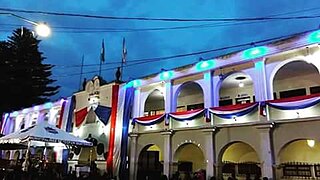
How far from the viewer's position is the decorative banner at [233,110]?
12562 millimetres

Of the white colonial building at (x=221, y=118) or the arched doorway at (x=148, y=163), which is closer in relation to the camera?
the white colonial building at (x=221, y=118)

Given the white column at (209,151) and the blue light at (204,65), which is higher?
the blue light at (204,65)

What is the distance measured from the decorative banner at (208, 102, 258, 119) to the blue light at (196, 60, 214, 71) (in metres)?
2.06

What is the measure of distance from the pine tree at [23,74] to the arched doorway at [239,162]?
2633 centimetres

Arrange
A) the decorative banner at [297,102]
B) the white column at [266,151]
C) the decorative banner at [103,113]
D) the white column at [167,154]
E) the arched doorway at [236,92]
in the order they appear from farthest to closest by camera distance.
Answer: the decorative banner at [103,113]
the arched doorway at [236,92]
the white column at [167,154]
the white column at [266,151]
the decorative banner at [297,102]

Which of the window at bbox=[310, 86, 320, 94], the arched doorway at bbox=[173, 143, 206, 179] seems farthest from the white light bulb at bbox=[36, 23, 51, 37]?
the window at bbox=[310, 86, 320, 94]

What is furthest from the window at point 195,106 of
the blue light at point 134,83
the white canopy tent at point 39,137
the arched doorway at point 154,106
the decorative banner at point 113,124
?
the white canopy tent at point 39,137

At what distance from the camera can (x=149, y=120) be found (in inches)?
650

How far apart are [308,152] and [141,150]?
8.31 meters

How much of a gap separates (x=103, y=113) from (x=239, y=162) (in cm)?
821

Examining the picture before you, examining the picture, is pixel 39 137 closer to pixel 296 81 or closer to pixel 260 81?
pixel 260 81

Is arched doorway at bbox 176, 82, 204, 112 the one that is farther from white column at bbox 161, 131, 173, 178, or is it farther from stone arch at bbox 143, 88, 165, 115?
white column at bbox 161, 131, 173, 178

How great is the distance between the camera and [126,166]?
17.3m

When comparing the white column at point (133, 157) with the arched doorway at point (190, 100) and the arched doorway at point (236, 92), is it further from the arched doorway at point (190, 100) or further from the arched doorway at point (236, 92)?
the arched doorway at point (236, 92)
